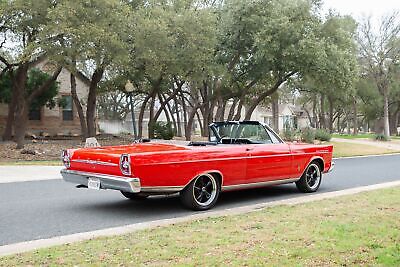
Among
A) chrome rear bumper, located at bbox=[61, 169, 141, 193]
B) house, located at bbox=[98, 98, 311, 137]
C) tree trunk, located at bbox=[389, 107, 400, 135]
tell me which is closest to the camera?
chrome rear bumper, located at bbox=[61, 169, 141, 193]

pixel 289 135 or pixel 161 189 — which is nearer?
pixel 161 189

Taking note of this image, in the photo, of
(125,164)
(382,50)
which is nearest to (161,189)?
(125,164)

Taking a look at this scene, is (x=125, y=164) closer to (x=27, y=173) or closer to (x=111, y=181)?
(x=111, y=181)

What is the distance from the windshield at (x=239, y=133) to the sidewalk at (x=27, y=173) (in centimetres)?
560

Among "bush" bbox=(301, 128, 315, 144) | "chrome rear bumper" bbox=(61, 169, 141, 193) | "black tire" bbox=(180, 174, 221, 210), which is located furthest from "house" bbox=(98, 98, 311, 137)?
"chrome rear bumper" bbox=(61, 169, 141, 193)

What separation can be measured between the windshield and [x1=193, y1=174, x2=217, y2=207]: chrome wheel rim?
1.32 m

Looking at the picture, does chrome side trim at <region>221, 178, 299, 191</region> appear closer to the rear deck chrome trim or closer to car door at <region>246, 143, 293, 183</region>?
car door at <region>246, 143, 293, 183</region>

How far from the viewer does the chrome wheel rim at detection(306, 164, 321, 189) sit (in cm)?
1014

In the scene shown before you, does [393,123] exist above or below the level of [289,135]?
above

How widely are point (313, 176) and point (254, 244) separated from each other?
17.4 feet

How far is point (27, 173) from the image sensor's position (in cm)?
1388

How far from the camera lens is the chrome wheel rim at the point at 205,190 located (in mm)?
8008

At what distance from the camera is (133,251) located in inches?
199

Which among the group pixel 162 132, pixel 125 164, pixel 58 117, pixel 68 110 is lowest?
pixel 125 164
